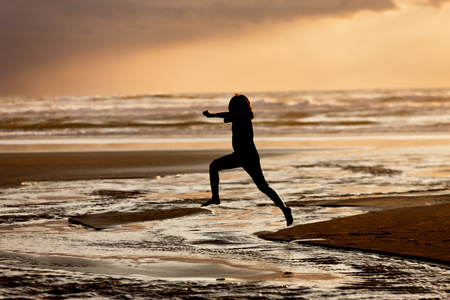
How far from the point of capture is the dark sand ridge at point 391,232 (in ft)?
25.0

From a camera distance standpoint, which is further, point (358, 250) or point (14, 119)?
point (14, 119)

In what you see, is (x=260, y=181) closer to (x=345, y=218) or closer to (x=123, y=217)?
(x=345, y=218)

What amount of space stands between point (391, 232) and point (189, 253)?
8.12ft

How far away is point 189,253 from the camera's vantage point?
25.2ft

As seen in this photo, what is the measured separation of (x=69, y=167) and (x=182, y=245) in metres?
11.9

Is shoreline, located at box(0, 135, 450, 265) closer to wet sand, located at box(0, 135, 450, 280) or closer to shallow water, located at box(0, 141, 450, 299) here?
wet sand, located at box(0, 135, 450, 280)

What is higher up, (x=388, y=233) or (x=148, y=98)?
(x=148, y=98)

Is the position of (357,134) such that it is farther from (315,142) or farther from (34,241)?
(34,241)

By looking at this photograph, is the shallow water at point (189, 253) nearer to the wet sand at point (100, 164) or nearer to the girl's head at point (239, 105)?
the girl's head at point (239, 105)

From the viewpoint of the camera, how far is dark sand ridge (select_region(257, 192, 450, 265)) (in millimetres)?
7627

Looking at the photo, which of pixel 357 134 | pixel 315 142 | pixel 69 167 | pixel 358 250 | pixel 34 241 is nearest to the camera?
pixel 358 250

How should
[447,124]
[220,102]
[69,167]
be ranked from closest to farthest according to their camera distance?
[69,167]
[447,124]
[220,102]

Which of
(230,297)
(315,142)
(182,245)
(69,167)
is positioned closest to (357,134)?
(315,142)

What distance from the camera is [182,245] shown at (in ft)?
26.8
